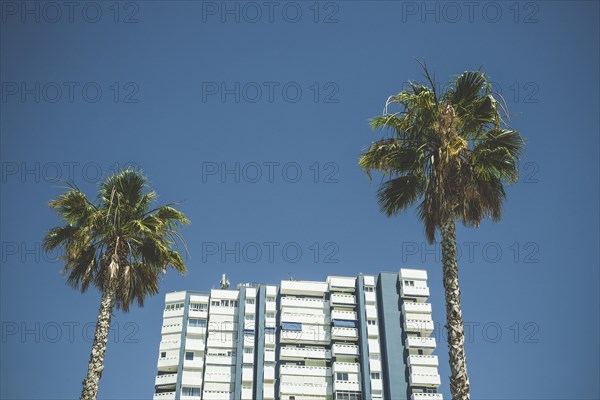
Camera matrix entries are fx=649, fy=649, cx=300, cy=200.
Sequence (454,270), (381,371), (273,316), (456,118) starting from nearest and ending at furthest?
(454,270) → (456,118) → (381,371) → (273,316)

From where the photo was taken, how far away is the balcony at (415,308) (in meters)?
95.2

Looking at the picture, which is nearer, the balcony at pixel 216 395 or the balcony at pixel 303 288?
the balcony at pixel 216 395

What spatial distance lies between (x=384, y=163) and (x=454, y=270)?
3884 mm

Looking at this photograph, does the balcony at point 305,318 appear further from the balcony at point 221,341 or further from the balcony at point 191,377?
the balcony at point 191,377

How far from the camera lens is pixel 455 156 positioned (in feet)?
58.0

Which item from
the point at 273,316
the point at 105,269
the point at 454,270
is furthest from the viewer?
the point at 273,316

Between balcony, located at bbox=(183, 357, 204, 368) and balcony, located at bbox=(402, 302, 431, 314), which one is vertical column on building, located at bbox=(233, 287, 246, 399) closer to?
balcony, located at bbox=(183, 357, 204, 368)

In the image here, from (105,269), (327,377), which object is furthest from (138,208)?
(327,377)

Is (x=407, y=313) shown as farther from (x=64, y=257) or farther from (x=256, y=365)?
(x=64, y=257)

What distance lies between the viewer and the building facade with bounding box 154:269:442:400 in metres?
90.2

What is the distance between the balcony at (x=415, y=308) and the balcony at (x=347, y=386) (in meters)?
13.0

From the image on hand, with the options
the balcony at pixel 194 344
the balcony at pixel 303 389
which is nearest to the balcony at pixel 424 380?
the balcony at pixel 303 389

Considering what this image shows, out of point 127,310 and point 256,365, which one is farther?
point 256,365

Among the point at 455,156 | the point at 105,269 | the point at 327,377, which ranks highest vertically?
the point at 327,377
